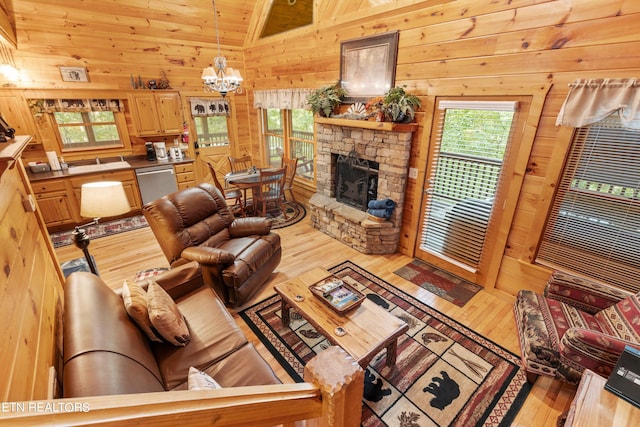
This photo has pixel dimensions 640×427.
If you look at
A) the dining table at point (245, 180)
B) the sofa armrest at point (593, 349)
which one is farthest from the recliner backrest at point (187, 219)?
the sofa armrest at point (593, 349)

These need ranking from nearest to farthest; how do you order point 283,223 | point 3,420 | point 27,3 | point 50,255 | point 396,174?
1. point 3,420
2. point 50,255
3. point 396,174
4. point 27,3
5. point 283,223

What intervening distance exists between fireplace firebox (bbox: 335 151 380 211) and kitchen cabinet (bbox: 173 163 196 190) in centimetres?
→ 294

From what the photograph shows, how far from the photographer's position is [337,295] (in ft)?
7.69

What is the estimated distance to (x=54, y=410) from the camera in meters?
0.51

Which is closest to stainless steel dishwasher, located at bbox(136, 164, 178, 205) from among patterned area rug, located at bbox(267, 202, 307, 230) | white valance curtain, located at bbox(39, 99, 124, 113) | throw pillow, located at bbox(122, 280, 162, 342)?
white valance curtain, located at bbox(39, 99, 124, 113)

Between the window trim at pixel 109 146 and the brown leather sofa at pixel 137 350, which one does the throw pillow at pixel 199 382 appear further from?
the window trim at pixel 109 146

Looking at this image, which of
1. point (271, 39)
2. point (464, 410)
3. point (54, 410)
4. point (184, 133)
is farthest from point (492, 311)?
point (184, 133)

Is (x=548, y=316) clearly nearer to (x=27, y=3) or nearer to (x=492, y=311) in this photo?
(x=492, y=311)

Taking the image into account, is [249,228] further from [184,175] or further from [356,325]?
[184,175]

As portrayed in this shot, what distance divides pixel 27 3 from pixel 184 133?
2606mm

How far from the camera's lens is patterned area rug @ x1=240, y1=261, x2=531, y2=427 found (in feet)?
6.46

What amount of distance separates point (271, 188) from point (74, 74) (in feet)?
11.8

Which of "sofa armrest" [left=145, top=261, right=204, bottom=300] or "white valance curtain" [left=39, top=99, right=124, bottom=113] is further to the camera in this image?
"white valance curtain" [left=39, top=99, right=124, bottom=113]

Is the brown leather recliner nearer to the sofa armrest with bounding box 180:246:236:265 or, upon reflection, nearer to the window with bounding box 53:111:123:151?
the sofa armrest with bounding box 180:246:236:265
